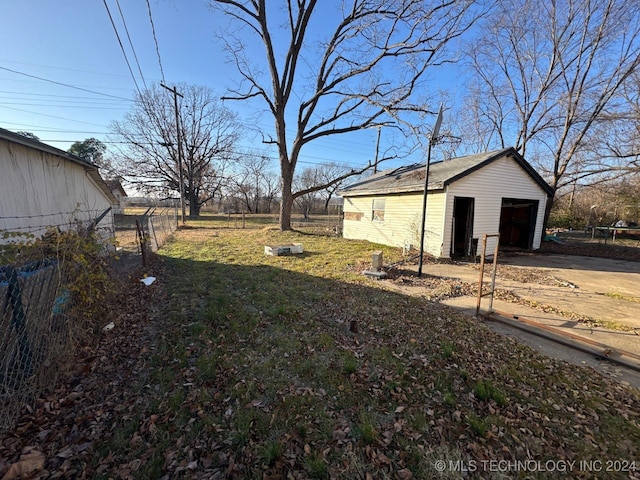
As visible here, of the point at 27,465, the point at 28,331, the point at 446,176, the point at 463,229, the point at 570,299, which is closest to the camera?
the point at 27,465

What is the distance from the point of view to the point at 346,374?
300 cm

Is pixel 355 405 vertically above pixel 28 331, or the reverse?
pixel 28 331

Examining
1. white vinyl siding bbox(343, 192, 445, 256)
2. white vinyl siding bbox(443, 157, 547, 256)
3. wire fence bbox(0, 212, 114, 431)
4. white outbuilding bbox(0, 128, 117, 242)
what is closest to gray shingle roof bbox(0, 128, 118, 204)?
white outbuilding bbox(0, 128, 117, 242)

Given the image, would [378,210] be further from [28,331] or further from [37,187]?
[28,331]

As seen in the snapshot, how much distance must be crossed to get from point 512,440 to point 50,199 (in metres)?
9.13

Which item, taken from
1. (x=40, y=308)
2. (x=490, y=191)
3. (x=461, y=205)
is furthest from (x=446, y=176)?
(x=40, y=308)

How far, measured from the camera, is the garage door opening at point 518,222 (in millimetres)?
11914

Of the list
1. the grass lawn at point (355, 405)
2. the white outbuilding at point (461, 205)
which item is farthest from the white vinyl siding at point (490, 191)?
the grass lawn at point (355, 405)

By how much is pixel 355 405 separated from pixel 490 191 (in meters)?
10.7

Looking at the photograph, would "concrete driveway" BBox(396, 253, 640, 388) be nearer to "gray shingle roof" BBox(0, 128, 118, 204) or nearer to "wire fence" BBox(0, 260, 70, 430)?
"wire fence" BBox(0, 260, 70, 430)

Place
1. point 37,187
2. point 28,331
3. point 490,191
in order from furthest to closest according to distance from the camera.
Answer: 1. point 490,191
2. point 37,187
3. point 28,331

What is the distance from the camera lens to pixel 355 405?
2.54 metres

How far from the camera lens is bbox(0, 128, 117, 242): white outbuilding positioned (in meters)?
4.51

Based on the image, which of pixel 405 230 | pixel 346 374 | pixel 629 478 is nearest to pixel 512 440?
pixel 629 478
